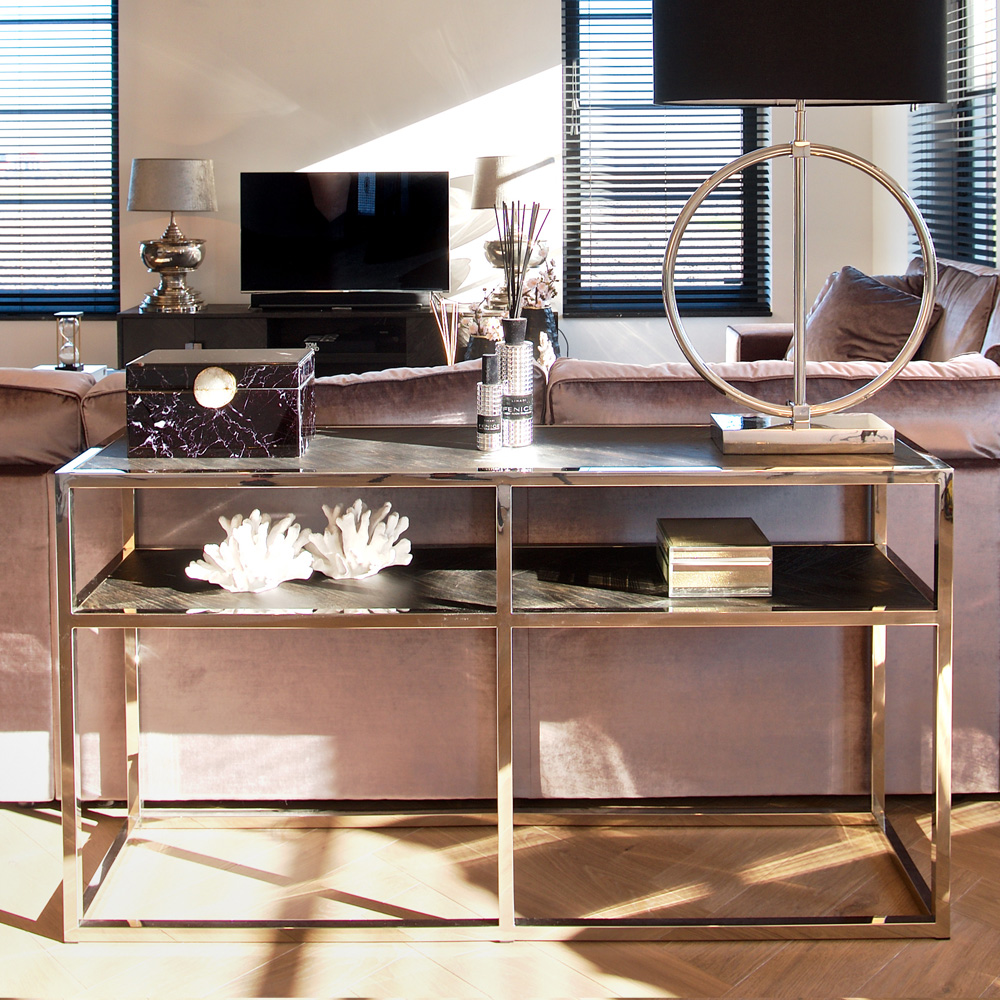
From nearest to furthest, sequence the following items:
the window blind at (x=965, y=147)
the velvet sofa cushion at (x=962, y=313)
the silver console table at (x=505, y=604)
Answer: the silver console table at (x=505, y=604) < the velvet sofa cushion at (x=962, y=313) < the window blind at (x=965, y=147)

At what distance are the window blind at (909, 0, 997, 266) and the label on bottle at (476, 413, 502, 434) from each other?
3039mm

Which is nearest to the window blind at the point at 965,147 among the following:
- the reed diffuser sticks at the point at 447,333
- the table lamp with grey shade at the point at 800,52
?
the reed diffuser sticks at the point at 447,333

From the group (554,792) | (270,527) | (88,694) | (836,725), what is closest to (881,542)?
(836,725)

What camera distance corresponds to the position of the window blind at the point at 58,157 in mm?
5832

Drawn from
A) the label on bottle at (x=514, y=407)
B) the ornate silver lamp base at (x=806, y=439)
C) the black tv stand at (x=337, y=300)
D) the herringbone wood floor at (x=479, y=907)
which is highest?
the black tv stand at (x=337, y=300)

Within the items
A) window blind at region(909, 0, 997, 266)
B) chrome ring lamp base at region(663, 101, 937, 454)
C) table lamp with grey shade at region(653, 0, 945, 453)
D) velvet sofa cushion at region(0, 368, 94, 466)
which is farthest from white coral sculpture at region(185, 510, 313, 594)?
window blind at region(909, 0, 997, 266)

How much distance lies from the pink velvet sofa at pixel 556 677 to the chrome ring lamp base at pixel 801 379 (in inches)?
7.4

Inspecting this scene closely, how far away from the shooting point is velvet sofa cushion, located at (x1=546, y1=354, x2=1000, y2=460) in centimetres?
211

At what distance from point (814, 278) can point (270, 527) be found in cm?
465

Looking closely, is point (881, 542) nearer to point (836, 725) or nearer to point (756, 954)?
point (836, 725)

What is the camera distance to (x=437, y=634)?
7.16 ft

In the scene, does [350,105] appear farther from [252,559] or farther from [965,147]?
[252,559]

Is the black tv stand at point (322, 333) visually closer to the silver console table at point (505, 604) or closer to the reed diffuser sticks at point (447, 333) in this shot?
the reed diffuser sticks at point (447, 333)

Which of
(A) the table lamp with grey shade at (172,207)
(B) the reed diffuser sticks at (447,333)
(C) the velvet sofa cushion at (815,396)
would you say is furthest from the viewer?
(A) the table lamp with grey shade at (172,207)
